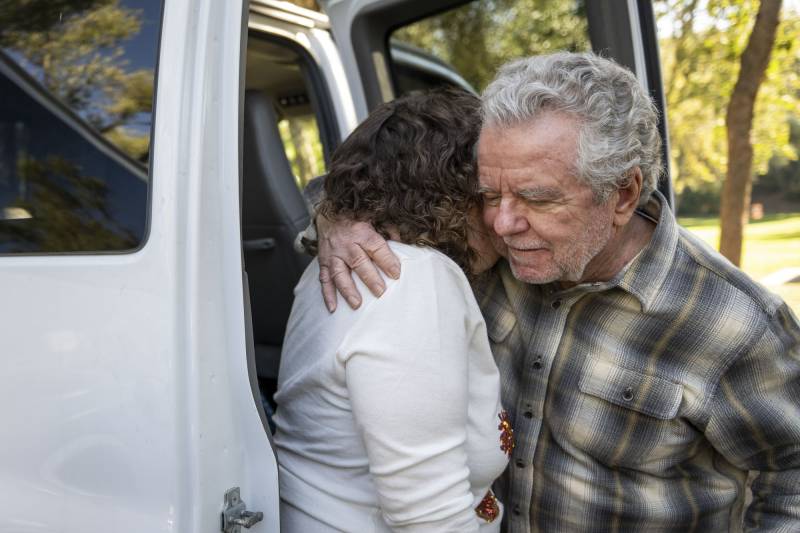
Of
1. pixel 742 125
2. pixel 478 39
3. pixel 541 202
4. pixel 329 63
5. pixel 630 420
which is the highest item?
pixel 478 39

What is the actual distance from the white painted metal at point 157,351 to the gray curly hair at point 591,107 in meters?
0.60

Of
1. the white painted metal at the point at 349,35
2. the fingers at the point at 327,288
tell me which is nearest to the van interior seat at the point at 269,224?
Result: the white painted metal at the point at 349,35

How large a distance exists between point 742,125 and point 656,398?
3.22 metres

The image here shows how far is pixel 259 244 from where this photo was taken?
296 centimetres

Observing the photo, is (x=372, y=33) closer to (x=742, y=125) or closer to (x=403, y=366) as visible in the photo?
(x=403, y=366)

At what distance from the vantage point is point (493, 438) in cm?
167

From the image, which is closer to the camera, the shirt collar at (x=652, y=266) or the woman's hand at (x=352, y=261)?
the woman's hand at (x=352, y=261)

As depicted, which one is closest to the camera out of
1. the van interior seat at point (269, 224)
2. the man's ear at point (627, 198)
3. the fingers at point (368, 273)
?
the fingers at point (368, 273)

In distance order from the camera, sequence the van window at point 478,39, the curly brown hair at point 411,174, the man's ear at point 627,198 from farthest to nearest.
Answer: the van window at point 478,39 < the man's ear at point 627,198 < the curly brown hair at point 411,174

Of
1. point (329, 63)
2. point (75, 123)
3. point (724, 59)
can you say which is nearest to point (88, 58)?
point (75, 123)

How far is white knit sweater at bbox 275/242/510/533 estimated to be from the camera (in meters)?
1.40

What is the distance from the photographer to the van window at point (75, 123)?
1422 millimetres

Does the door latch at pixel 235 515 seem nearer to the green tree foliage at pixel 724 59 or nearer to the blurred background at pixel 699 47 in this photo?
the blurred background at pixel 699 47

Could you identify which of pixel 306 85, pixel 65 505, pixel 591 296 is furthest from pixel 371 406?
pixel 306 85
